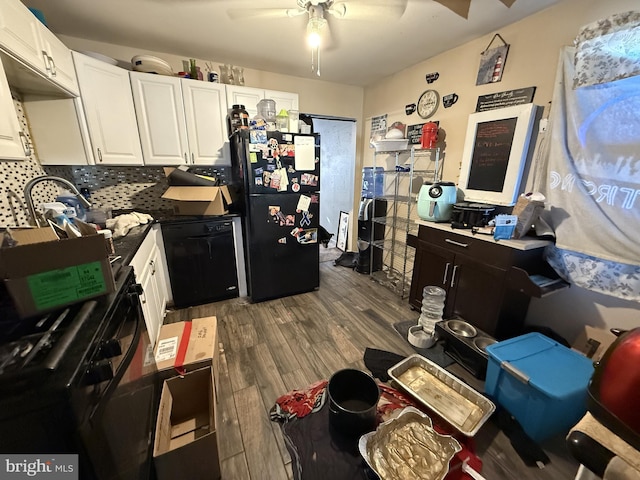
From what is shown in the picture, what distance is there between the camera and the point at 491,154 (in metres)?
2.01

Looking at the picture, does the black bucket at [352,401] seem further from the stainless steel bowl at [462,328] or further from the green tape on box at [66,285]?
the green tape on box at [66,285]

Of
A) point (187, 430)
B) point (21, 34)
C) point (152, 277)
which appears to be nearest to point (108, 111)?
point (21, 34)

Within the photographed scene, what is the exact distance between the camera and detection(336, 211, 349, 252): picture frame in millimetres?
4086

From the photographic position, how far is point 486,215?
6.34ft

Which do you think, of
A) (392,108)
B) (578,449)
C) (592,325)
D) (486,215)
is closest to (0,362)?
(578,449)

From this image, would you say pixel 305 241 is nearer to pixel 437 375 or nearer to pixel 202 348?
pixel 202 348

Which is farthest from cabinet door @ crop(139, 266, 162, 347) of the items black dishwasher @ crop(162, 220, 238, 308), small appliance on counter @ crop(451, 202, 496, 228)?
small appliance on counter @ crop(451, 202, 496, 228)

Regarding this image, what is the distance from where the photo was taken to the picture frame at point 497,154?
1.81 m

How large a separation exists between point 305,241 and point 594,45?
237 cm

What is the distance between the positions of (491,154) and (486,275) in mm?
972

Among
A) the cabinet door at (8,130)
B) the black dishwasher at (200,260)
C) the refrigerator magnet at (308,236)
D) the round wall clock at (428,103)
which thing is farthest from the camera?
the refrigerator magnet at (308,236)

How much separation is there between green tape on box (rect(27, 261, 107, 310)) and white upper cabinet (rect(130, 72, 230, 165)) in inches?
76.1

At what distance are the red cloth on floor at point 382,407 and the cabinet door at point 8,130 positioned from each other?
73.6 inches

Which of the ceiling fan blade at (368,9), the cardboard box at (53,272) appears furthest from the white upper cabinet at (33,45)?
the ceiling fan blade at (368,9)
